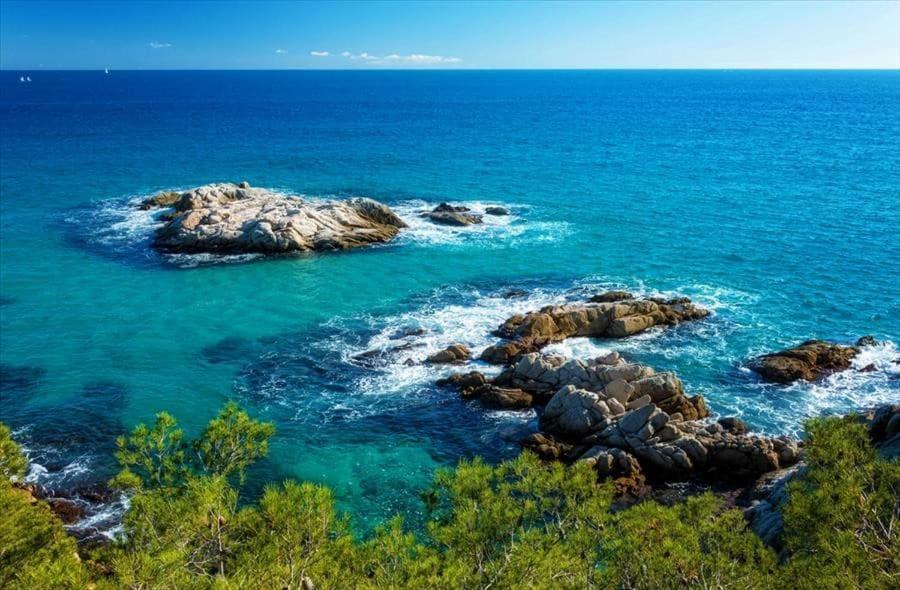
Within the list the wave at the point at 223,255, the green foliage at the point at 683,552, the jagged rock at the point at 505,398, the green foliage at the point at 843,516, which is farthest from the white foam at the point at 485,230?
the green foliage at the point at 683,552

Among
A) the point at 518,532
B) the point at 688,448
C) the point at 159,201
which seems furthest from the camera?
the point at 159,201

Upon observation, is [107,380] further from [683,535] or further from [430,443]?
[683,535]

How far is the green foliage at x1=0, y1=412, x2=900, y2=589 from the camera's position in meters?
18.1

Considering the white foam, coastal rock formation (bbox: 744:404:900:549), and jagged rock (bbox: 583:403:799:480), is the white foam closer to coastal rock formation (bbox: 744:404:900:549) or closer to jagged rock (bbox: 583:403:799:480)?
jagged rock (bbox: 583:403:799:480)

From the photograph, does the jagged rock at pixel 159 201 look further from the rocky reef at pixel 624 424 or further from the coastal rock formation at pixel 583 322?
the rocky reef at pixel 624 424

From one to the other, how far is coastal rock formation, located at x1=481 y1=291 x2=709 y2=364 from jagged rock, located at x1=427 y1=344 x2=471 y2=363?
1.60 meters

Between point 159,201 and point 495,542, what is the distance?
301 ft

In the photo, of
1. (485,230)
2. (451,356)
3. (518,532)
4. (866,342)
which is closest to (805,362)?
(866,342)

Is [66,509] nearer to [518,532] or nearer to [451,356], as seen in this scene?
[451,356]

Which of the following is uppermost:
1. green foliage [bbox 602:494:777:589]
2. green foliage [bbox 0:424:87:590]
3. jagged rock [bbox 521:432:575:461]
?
green foliage [bbox 602:494:777:589]

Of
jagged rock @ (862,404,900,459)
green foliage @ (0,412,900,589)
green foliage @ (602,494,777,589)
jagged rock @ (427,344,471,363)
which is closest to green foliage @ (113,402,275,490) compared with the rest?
green foliage @ (0,412,900,589)

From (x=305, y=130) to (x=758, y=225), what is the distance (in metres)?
132

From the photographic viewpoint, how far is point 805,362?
5003 cm

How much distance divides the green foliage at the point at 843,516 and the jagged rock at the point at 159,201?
3723 inches
